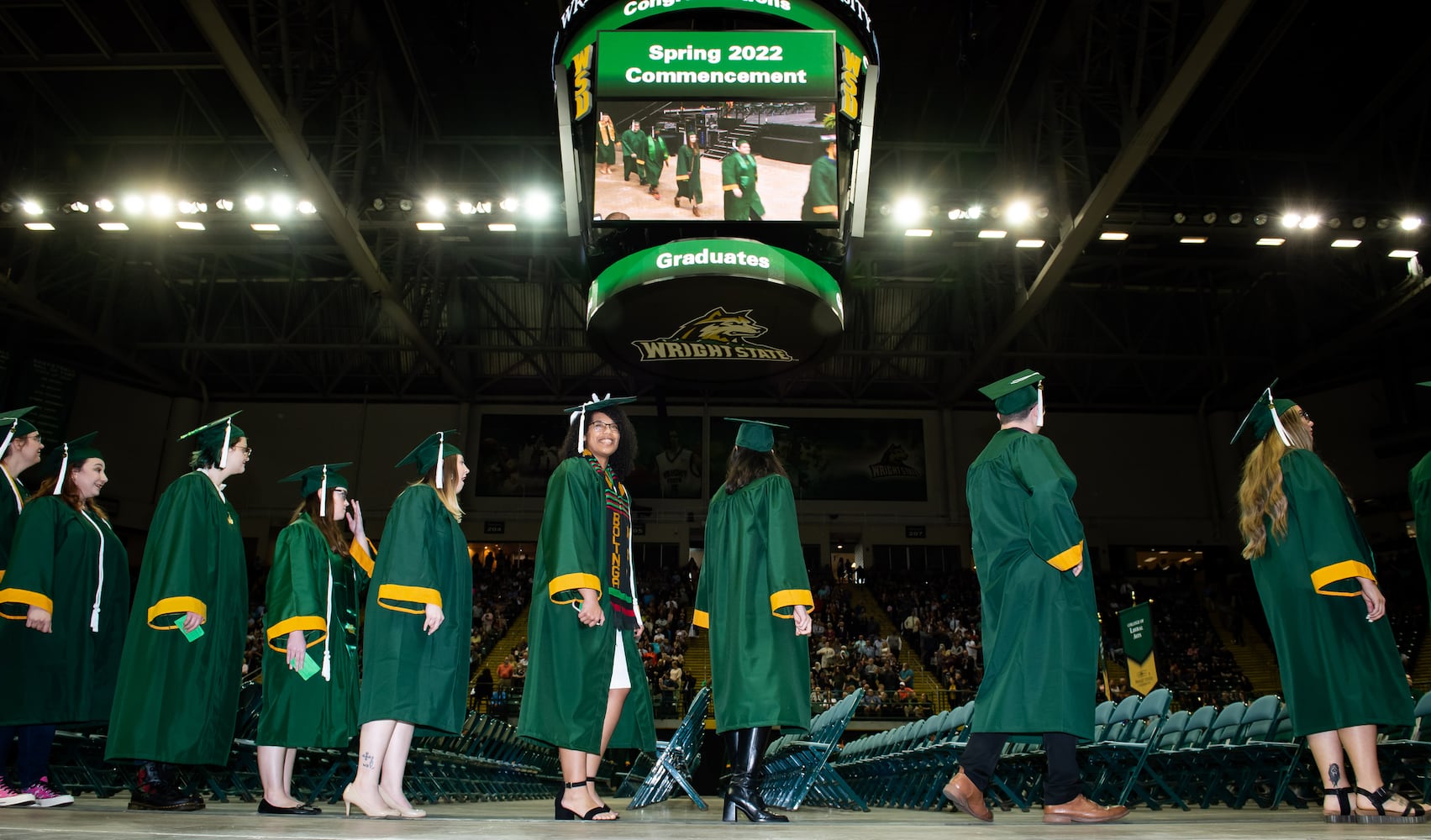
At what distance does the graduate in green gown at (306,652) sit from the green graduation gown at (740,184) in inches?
175

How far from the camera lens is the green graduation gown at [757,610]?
3.72 m

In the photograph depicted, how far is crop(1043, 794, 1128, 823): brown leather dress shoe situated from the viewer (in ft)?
10.2

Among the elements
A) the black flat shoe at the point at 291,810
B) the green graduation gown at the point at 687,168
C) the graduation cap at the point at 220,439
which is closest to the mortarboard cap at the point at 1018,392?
the black flat shoe at the point at 291,810

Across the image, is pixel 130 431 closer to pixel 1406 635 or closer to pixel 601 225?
pixel 601 225

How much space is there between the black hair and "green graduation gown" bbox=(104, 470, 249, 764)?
5.34 ft

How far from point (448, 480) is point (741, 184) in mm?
4629

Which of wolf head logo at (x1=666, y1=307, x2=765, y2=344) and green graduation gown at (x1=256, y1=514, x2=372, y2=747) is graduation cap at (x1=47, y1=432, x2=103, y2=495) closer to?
green graduation gown at (x1=256, y1=514, x2=372, y2=747)

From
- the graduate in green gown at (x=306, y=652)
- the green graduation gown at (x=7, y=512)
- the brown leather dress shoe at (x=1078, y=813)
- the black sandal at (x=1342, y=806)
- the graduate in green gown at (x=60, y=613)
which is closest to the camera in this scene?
the brown leather dress shoe at (x=1078, y=813)

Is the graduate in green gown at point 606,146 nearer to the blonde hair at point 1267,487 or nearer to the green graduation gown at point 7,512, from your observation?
the green graduation gown at point 7,512

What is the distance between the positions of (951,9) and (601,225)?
785 centimetres

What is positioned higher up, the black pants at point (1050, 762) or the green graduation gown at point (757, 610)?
the green graduation gown at point (757, 610)

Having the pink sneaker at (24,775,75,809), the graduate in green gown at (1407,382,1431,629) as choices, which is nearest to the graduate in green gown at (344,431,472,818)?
the pink sneaker at (24,775,75,809)

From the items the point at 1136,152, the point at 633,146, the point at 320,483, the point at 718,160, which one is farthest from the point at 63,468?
the point at 1136,152

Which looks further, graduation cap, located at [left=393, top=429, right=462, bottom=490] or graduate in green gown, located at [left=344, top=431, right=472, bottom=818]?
graduation cap, located at [left=393, top=429, right=462, bottom=490]
